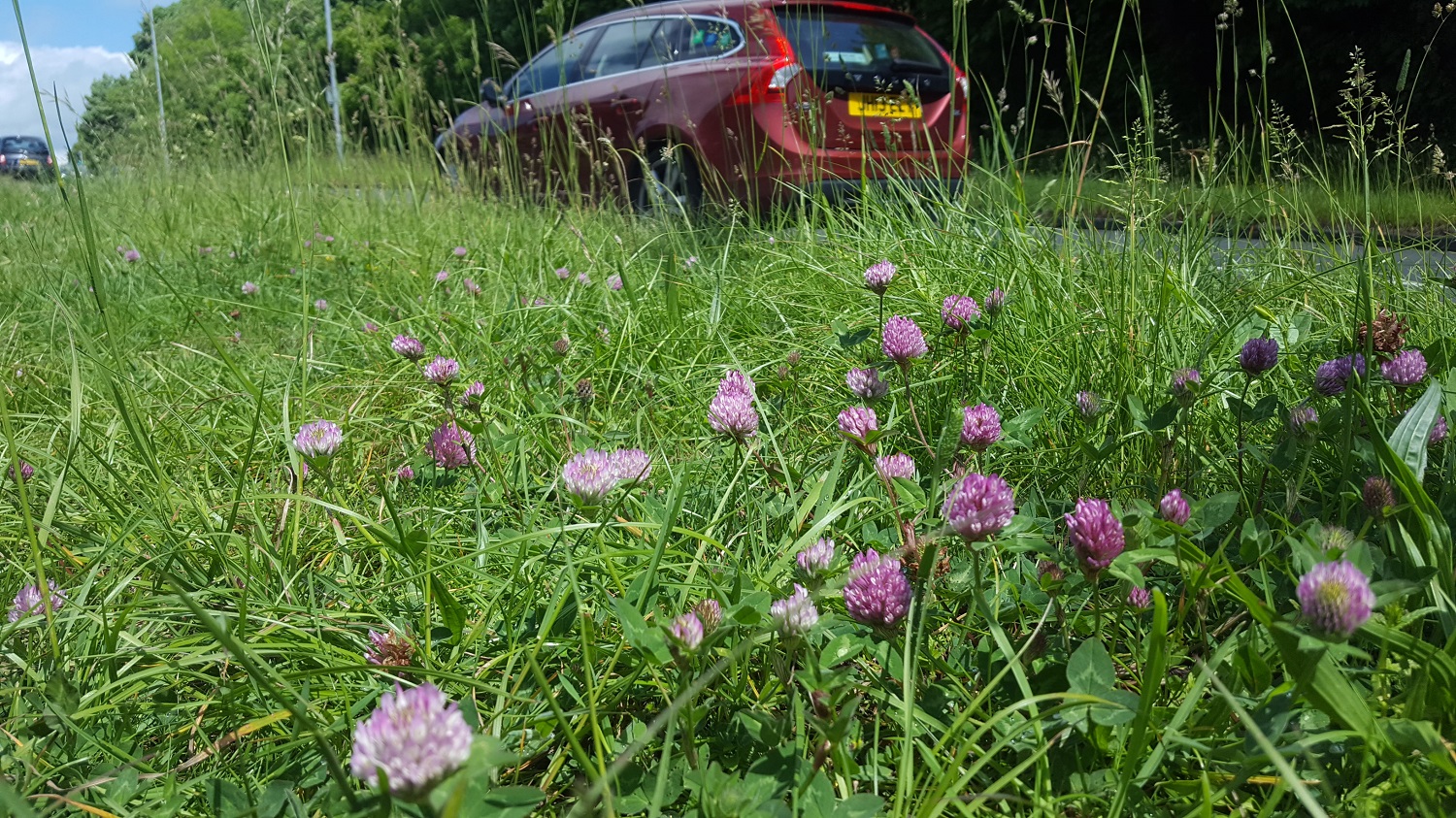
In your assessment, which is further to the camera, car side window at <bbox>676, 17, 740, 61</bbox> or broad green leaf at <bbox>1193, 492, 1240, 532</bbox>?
car side window at <bbox>676, 17, 740, 61</bbox>

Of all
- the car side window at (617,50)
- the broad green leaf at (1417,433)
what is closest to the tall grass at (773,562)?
the broad green leaf at (1417,433)

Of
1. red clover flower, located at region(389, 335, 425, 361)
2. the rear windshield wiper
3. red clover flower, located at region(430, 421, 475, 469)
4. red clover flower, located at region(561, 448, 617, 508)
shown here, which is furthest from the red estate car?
red clover flower, located at region(561, 448, 617, 508)

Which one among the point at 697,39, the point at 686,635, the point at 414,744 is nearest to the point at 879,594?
the point at 686,635

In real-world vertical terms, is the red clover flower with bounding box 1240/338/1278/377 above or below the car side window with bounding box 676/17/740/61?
below

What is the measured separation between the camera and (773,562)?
1.16 m

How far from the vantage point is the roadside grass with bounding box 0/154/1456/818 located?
0.76m

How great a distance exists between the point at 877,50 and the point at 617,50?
163 centimetres

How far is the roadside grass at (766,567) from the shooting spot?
76 cm

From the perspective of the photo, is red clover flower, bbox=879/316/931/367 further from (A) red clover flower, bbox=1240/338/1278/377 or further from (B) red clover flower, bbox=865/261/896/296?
(A) red clover flower, bbox=1240/338/1278/377

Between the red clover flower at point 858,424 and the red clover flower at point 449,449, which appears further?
the red clover flower at point 449,449

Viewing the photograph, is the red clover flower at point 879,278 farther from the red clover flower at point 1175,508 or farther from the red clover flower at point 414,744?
the red clover flower at point 414,744

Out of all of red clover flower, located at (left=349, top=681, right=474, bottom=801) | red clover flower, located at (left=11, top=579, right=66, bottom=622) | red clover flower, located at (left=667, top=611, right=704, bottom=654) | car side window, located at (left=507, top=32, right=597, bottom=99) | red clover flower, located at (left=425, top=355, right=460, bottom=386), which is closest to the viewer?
red clover flower, located at (left=349, top=681, right=474, bottom=801)

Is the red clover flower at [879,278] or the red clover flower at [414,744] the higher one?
the red clover flower at [879,278]

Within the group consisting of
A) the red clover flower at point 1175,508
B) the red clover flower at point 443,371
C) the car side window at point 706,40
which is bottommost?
the red clover flower at point 1175,508
